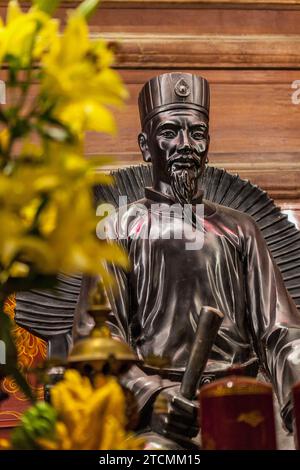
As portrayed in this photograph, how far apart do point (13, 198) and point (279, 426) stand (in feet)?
4.47

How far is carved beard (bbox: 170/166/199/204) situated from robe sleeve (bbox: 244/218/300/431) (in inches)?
7.3

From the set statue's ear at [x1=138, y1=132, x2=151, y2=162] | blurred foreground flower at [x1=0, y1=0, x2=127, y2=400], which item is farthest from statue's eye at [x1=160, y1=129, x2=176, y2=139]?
blurred foreground flower at [x1=0, y1=0, x2=127, y2=400]

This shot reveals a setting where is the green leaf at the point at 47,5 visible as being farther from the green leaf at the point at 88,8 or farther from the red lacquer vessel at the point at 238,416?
the red lacquer vessel at the point at 238,416

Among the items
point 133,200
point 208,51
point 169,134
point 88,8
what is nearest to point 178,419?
point 88,8

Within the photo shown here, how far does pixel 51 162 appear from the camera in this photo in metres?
0.93

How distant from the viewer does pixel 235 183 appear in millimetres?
2881

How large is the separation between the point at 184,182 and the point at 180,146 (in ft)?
0.31

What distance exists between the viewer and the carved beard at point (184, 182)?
8.30 feet

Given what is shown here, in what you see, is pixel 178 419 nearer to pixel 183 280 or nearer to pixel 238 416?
pixel 238 416

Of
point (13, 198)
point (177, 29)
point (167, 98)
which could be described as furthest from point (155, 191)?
point (13, 198)

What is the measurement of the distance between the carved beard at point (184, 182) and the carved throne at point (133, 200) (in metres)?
0.28

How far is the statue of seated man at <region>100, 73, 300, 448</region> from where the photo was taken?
2.34 metres
